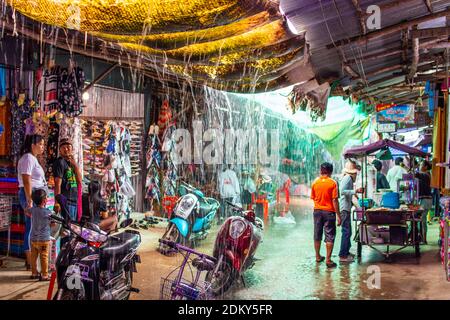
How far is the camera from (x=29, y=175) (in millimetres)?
6363

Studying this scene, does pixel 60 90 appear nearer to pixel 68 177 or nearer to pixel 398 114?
pixel 68 177

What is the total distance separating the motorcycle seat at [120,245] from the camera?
15.6 feet

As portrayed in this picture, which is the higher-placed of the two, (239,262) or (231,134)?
(231,134)

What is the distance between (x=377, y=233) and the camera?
9.09 meters

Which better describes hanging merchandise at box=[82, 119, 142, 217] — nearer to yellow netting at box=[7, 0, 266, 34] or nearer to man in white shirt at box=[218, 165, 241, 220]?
man in white shirt at box=[218, 165, 241, 220]

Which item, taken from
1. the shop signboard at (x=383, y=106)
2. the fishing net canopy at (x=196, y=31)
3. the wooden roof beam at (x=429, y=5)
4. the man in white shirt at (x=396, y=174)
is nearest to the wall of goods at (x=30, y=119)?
the fishing net canopy at (x=196, y=31)

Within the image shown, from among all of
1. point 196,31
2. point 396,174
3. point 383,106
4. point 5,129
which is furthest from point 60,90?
point 383,106

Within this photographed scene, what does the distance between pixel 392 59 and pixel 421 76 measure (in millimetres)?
2103

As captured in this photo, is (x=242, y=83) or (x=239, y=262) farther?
(x=242, y=83)

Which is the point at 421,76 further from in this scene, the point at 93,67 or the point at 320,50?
the point at 93,67

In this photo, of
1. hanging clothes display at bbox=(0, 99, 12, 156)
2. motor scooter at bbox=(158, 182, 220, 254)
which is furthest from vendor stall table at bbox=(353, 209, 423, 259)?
hanging clothes display at bbox=(0, 99, 12, 156)

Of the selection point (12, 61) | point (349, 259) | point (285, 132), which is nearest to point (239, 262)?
point (349, 259)

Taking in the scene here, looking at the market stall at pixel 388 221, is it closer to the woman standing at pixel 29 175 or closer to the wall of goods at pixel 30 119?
the wall of goods at pixel 30 119

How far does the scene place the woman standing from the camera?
6.34 metres
